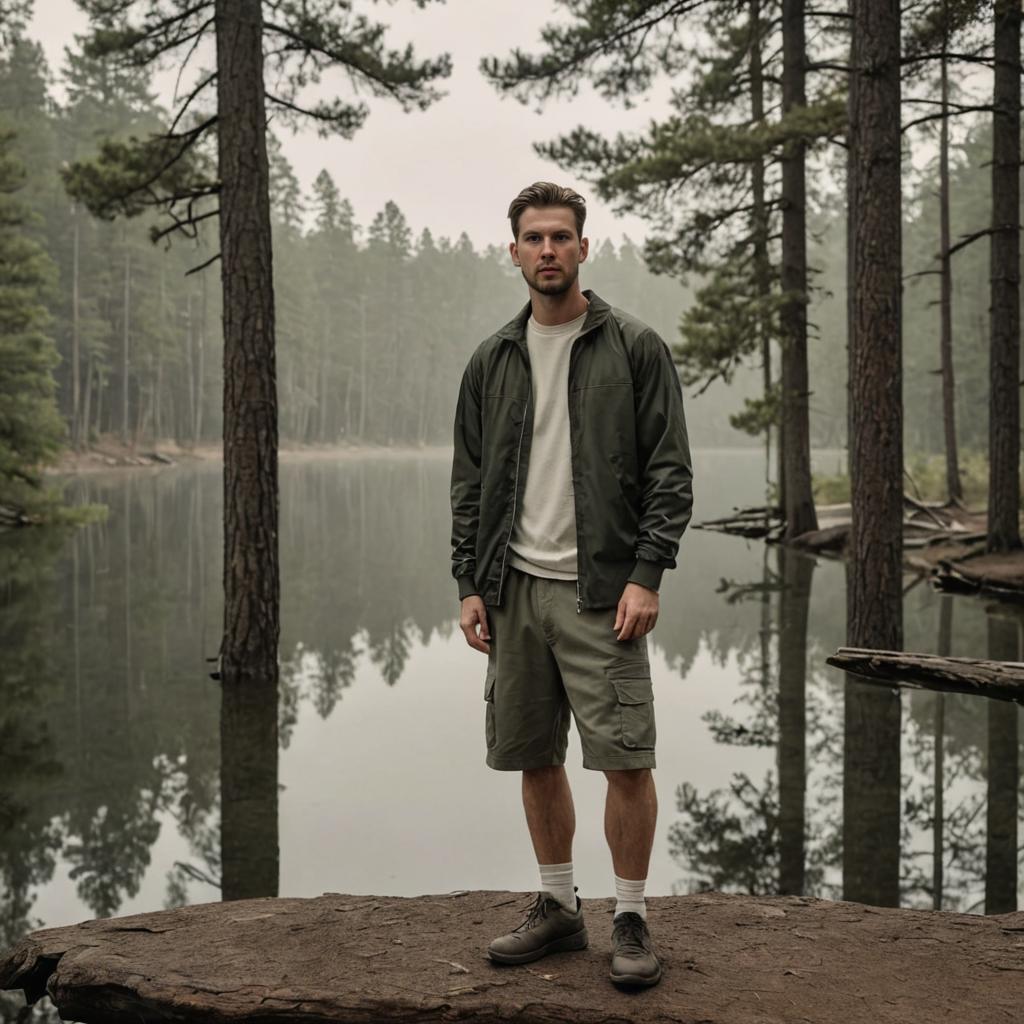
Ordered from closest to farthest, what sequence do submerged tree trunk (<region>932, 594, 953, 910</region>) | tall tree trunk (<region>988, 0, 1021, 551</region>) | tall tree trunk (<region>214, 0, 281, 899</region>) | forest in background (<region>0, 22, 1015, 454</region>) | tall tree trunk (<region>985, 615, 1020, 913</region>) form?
tall tree trunk (<region>985, 615, 1020, 913</region>)
submerged tree trunk (<region>932, 594, 953, 910</region>)
tall tree trunk (<region>214, 0, 281, 899</region>)
tall tree trunk (<region>988, 0, 1021, 551</region>)
forest in background (<region>0, 22, 1015, 454</region>)

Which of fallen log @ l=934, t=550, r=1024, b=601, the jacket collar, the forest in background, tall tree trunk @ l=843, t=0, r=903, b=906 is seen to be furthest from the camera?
the forest in background

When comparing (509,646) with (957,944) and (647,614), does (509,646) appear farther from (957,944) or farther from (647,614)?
(957,944)

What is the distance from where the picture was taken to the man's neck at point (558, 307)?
11.5 feet

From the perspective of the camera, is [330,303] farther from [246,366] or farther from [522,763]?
[522,763]

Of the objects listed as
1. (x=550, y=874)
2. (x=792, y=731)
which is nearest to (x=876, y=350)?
(x=792, y=731)

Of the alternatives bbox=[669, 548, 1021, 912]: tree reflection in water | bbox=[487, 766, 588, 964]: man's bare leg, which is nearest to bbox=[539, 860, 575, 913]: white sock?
bbox=[487, 766, 588, 964]: man's bare leg

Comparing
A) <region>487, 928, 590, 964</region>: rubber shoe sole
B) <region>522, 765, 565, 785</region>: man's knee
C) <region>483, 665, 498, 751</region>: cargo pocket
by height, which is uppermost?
<region>483, 665, 498, 751</region>: cargo pocket

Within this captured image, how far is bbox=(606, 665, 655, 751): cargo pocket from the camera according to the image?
3.29 m

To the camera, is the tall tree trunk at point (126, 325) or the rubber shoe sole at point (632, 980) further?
the tall tree trunk at point (126, 325)

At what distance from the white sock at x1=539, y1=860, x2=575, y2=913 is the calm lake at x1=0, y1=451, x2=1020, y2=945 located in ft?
4.26

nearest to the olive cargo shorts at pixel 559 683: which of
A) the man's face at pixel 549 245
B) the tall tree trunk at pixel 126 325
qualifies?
the man's face at pixel 549 245

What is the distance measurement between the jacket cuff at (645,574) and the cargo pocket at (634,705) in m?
0.26

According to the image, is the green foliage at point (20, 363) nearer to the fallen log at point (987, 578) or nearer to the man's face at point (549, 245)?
the fallen log at point (987, 578)

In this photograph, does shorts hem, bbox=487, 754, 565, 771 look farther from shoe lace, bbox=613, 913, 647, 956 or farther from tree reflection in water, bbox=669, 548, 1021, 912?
tree reflection in water, bbox=669, 548, 1021, 912
